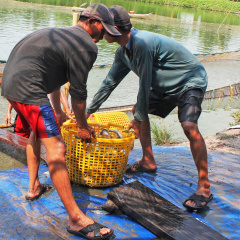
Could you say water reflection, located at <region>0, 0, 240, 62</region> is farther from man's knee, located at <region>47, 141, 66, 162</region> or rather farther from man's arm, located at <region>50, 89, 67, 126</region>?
man's knee, located at <region>47, 141, 66, 162</region>

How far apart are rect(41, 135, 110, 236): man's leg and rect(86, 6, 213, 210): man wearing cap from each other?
102cm

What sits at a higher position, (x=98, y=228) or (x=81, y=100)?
(x=81, y=100)

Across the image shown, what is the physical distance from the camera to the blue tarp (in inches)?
102

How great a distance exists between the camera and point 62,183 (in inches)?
102

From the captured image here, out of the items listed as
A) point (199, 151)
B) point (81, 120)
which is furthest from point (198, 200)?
point (81, 120)

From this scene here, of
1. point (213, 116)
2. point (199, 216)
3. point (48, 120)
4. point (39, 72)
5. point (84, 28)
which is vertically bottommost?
point (213, 116)

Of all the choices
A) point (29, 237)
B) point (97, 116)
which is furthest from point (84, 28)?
point (97, 116)

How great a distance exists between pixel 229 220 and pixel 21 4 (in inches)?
1091

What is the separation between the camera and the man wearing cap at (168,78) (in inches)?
131

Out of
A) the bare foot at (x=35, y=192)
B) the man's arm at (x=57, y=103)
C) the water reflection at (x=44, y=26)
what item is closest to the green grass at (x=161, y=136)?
the man's arm at (x=57, y=103)

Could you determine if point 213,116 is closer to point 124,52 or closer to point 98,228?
point 124,52

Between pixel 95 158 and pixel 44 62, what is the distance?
3.23 feet

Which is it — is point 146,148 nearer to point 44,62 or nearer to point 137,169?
point 137,169

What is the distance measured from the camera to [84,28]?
9.26 ft
